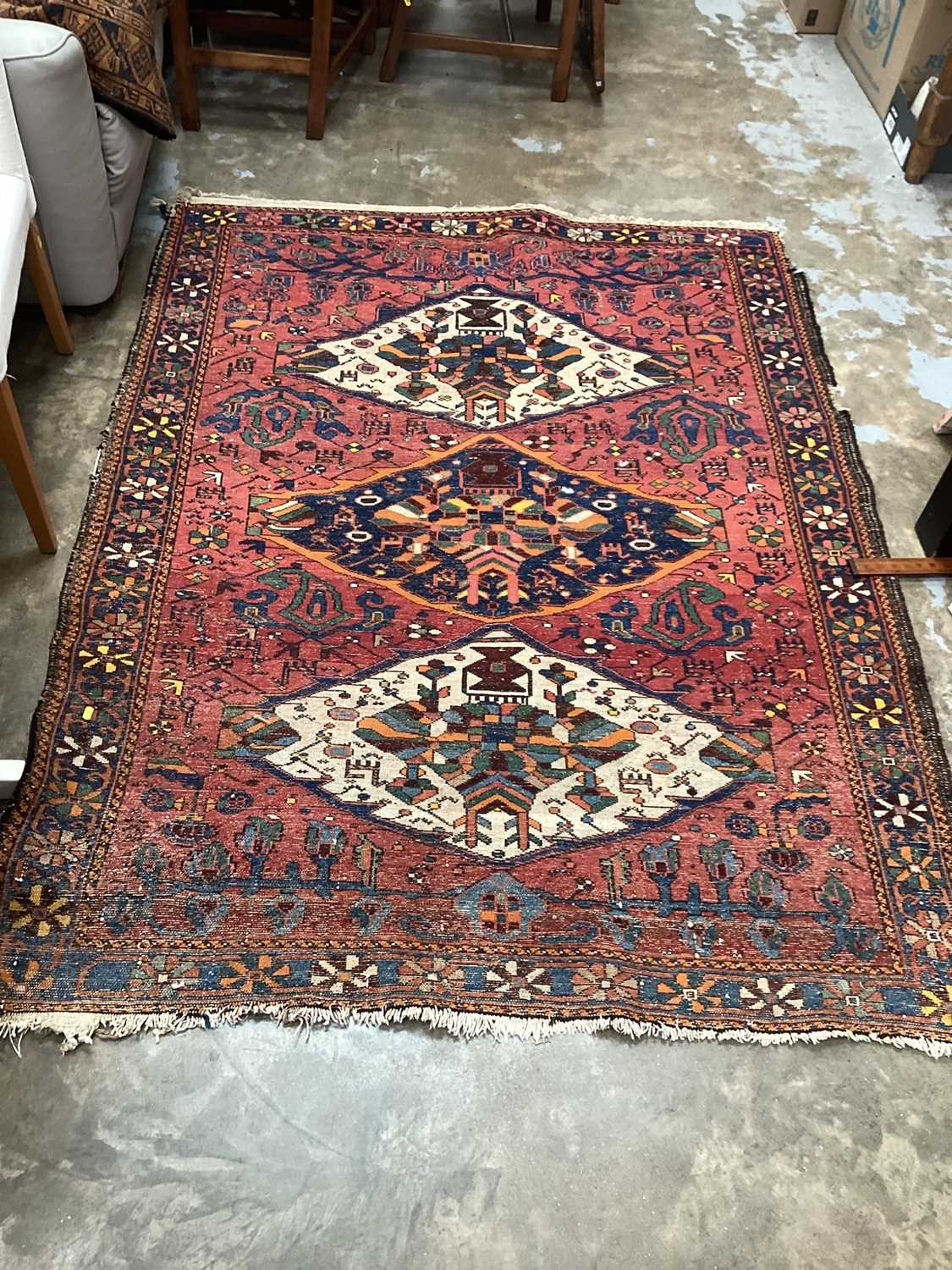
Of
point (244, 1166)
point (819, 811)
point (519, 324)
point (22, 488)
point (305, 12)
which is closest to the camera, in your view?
point (244, 1166)

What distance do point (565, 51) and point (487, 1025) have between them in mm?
3222

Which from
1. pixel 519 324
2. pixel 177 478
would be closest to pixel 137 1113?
pixel 177 478

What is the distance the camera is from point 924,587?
8.16 ft

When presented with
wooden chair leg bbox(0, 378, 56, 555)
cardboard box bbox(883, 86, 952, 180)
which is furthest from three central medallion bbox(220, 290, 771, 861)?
cardboard box bbox(883, 86, 952, 180)

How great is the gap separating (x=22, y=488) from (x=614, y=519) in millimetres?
1242

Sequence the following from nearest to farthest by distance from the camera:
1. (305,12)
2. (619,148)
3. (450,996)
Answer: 1. (450,996)
2. (619,148)
3. (305,12)

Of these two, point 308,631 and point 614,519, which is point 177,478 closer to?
point 308,631

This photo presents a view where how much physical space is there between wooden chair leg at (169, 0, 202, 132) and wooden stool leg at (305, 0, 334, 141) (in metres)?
0.35

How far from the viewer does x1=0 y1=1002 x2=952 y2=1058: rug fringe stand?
5.87ft

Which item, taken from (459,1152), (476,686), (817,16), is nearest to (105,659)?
(476,686)

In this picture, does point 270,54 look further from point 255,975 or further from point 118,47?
point 255,975

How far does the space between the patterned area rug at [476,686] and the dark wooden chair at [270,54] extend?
670mm

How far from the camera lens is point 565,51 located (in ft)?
12.5

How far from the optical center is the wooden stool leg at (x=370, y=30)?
3.95m
